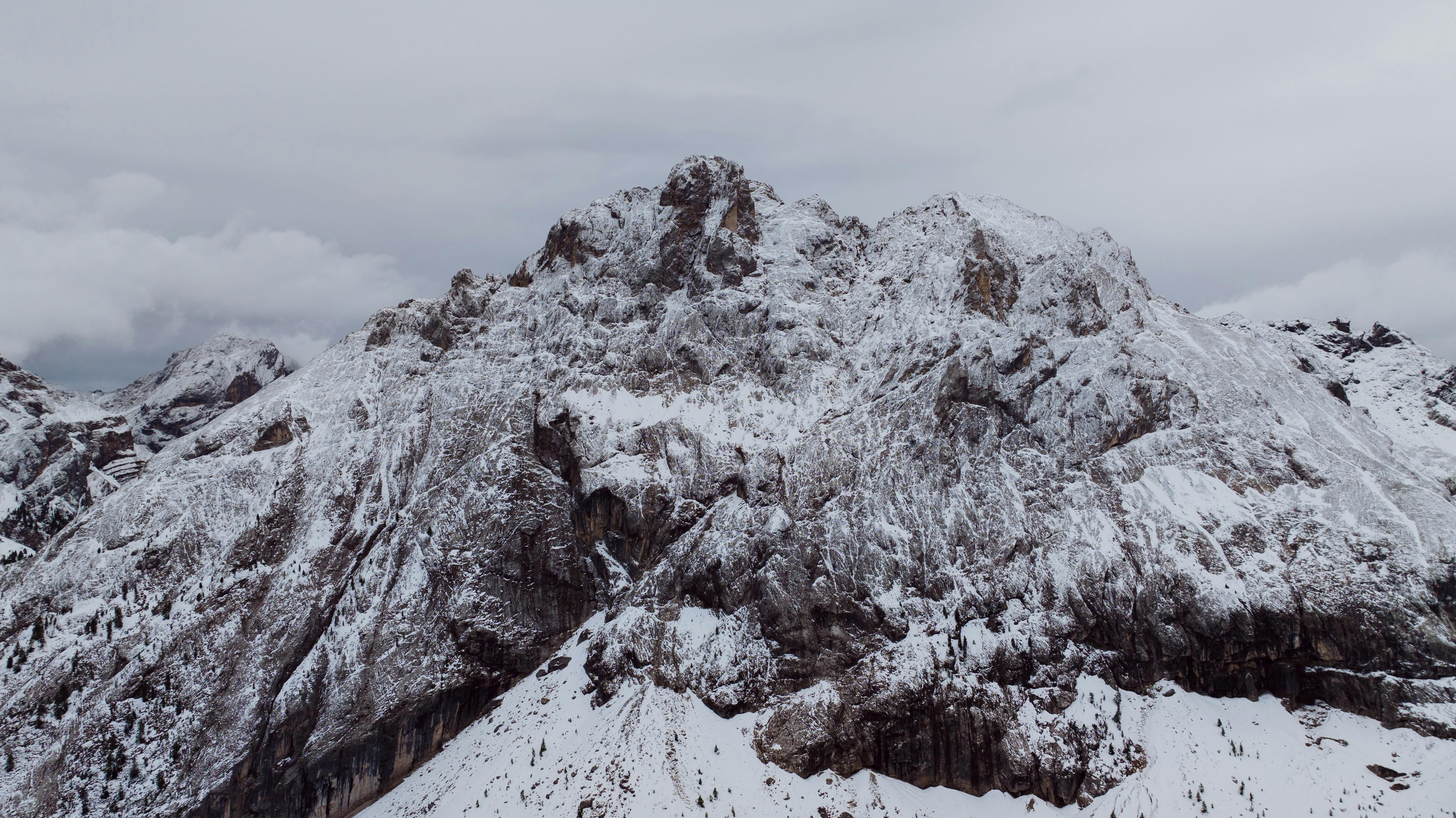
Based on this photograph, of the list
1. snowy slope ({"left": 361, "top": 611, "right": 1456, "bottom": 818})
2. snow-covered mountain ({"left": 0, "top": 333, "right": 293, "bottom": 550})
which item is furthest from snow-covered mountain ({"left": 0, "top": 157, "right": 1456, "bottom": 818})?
snow-covered mountain ({"left": 0, "top": 333, "right": 293, "bottom": 550})

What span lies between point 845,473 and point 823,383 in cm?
1208

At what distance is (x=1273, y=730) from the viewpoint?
4581 cm

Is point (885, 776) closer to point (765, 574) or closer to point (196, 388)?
point (765, 574)

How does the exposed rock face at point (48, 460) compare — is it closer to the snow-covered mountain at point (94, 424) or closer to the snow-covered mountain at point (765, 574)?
the snow-covered mountain at point (94, 424)

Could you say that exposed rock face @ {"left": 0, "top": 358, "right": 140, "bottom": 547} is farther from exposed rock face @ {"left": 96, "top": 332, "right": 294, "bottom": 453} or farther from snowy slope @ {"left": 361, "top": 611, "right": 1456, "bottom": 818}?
snowy slope @ {"left": 361, "top": 611, "right": 1456, "bottom": 818}

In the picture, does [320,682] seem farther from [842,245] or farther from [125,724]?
[842,245]

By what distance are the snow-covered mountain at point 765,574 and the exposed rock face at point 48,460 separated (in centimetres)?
3488

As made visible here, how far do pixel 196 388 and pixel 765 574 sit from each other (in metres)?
123

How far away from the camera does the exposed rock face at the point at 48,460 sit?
285 ft

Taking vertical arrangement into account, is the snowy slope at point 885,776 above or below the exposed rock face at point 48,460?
below

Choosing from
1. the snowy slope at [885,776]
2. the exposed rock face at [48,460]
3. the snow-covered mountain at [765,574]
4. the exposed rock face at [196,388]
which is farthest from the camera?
the exposed rock face at [196,388]

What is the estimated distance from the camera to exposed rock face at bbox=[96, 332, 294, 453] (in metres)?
123

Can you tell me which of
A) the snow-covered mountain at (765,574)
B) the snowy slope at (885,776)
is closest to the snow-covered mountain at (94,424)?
the snow-covered mountain at (765,574)

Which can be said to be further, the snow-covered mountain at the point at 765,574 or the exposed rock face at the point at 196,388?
the exposed rock face at the point at 196,388
